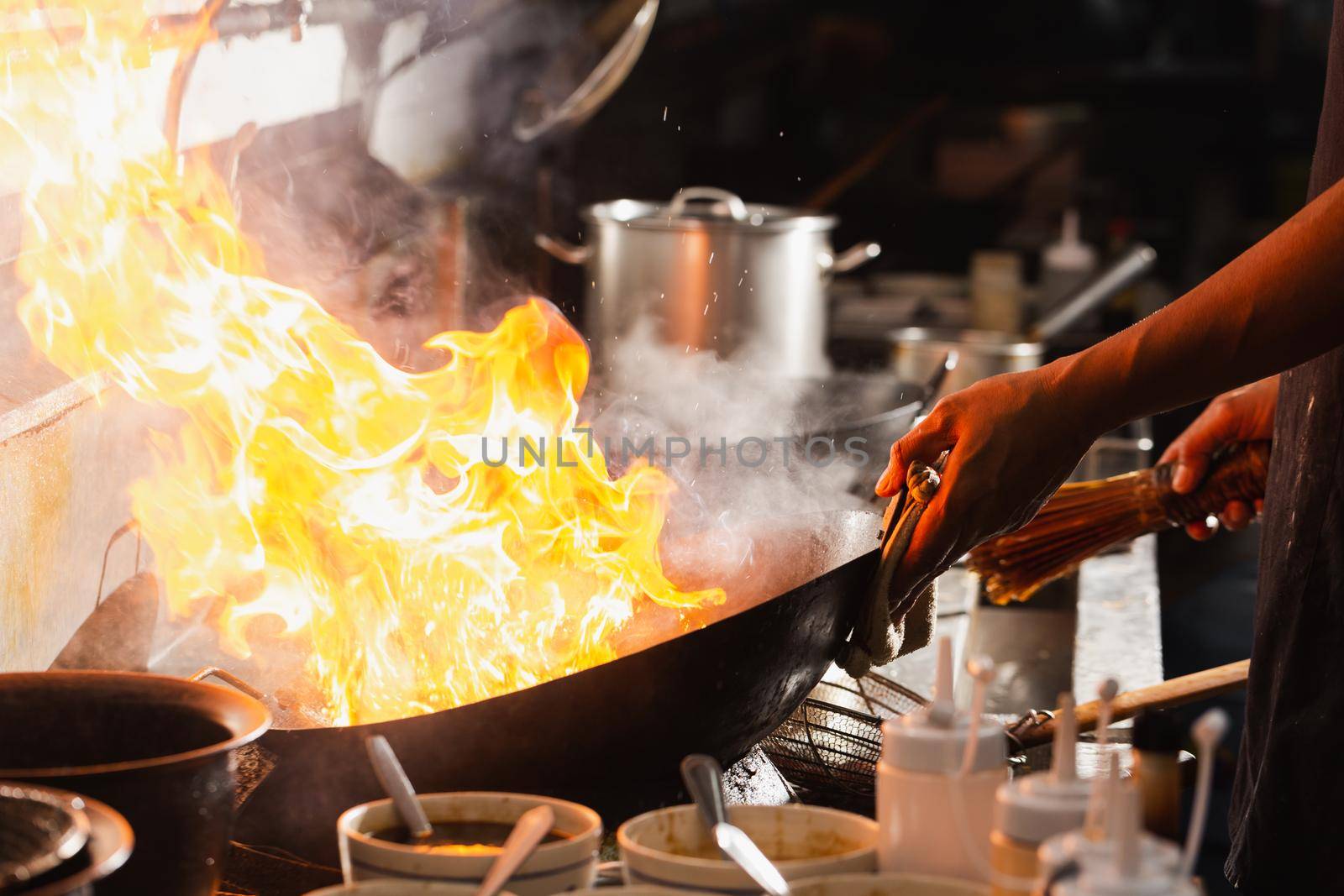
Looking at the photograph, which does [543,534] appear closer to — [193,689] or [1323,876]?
[193,689]

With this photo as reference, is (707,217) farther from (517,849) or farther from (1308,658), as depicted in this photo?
(517,849)

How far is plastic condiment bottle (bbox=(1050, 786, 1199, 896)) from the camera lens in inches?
33.8

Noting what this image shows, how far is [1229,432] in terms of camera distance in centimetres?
241

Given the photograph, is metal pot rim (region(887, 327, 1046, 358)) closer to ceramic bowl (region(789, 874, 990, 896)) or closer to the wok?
the wok

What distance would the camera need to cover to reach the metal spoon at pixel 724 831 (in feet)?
3.42

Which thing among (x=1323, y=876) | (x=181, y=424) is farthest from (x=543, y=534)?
(x=1323, y=876)

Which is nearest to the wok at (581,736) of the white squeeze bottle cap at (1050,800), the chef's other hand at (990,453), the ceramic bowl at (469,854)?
the chef's other hand at (990,453)

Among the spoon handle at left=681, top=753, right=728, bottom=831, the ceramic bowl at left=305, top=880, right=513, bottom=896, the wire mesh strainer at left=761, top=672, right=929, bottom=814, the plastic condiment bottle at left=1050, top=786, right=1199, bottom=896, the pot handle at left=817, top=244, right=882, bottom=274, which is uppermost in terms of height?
the pot handle at left=817, top=244, right=882, bottom=274

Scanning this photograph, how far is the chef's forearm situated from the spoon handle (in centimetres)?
A: 69

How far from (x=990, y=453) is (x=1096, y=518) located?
3.17 feet

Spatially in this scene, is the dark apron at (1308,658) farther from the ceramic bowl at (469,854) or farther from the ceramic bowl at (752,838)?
the ceramic bowl at (469,854)

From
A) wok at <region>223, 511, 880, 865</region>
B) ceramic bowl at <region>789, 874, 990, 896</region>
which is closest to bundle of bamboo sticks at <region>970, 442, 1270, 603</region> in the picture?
wok at <region>223, 511, 880, 865</region>

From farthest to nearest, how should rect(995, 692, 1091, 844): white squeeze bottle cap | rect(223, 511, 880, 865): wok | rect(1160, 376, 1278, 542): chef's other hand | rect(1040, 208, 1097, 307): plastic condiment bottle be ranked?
rect(1040, 208, 1097, 307): plastic condiment bottle → rect(1160, 376, 1278, 542): chef's other hand → rect(223, 511, 880, 865): wok → rect(995, 692, 1091, 844): white squeeze bottle cap

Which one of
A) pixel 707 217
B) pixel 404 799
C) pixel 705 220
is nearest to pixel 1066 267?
pixel 707 217
